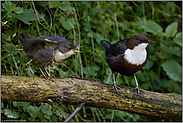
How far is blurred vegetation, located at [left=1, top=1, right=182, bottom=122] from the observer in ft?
10.2

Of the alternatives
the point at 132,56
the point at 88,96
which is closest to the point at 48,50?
the point at 88,96

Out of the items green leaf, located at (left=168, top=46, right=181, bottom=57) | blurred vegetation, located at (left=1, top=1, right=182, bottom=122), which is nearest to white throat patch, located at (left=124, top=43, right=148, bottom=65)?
blurred vegetation, located at (left=1, top=1, right=182, bottom=122)

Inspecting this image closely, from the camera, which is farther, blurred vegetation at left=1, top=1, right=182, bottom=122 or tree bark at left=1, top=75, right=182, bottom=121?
blurred vegetation at left=1, top=1, right=182, bottom=122

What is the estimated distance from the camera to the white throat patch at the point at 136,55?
2574mm

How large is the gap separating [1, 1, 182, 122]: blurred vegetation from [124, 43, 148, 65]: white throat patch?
0.56 metres

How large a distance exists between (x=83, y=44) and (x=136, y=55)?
1509 millimetres

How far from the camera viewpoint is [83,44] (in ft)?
12.7

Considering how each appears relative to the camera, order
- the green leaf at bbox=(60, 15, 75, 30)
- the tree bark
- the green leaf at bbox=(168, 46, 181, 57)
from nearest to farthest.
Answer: the tree bark
the green leaf at bbox=(60, 15, 75, 30)
the green leaf at bbox=(168, 46, 181, 57)

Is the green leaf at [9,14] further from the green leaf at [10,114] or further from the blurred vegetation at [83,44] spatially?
the green leaf at [10,114]

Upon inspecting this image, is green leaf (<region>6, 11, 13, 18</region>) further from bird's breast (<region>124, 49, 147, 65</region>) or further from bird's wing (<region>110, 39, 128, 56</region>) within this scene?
bird's breast (<region>124, 49, 147, 65</region>)

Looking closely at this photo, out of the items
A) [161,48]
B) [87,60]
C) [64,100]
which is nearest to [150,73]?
[161,48]

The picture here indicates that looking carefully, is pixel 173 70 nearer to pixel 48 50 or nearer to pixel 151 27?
pixel 151 27

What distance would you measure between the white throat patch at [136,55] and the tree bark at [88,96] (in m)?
0.37

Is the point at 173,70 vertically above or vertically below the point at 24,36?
below
